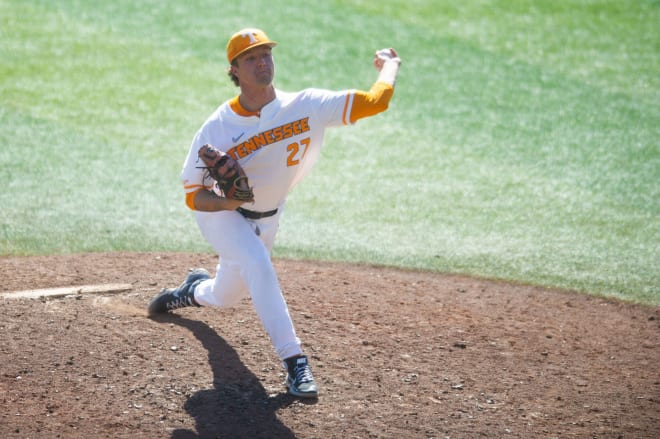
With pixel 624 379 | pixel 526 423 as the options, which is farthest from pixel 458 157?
pixel 526 423

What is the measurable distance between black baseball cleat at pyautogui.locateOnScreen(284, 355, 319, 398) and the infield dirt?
0.19 feet

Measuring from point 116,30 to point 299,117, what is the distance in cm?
713

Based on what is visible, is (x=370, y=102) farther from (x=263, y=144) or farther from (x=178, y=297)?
(x=178, y=297)

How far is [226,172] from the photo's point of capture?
4.62m

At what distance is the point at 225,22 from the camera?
11.5 metres

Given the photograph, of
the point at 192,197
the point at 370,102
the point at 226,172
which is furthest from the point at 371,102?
the point at 192,197

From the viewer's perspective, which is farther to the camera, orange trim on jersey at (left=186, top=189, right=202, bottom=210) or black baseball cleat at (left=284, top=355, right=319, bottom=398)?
orange trim on jersey at (left=186, top=189, right=202, bottom=210)

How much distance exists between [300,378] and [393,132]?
527 cm

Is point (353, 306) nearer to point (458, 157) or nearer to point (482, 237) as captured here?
point (482, 237)

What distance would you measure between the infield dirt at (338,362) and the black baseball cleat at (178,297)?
3.4 inches

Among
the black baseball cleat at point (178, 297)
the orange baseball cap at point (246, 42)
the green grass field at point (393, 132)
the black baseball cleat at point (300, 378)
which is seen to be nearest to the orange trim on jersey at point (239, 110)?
the orange baseball cap at point (246, 42)

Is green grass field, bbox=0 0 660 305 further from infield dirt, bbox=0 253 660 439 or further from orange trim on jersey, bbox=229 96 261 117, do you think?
orange trim on jersey, bbox=229 96 261 117

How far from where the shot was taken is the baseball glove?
4.63 m

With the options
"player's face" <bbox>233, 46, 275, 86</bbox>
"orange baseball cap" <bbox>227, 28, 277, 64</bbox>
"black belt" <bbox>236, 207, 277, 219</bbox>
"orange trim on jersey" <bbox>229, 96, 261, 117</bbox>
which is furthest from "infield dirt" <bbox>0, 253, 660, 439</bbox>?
"orange baseball cap" <bbox>227, 28, 277, 64</bbox>
